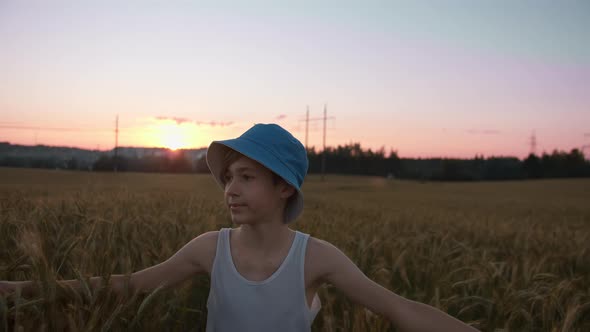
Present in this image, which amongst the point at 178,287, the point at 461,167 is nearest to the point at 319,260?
the point at 178,287

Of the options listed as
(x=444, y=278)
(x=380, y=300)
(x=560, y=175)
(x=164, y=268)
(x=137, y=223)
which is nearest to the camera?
(x=380, y=300)

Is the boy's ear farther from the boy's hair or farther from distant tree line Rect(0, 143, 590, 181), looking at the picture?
distant tree line Rect(0, 143, 590, 181)

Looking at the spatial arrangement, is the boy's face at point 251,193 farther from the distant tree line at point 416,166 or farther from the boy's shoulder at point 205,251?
the distant tree line at point 416,166

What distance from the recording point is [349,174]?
213 ft

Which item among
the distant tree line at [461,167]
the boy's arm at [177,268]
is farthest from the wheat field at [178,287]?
the distant tree line at [461,167]

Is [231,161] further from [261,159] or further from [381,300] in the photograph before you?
[381,300]

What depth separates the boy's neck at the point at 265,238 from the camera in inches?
62.8

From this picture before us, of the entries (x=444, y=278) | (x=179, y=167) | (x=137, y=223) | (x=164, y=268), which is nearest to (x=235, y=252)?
(x=164, y=268)

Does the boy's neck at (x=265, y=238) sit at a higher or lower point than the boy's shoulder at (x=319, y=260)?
higher

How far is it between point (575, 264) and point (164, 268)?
387 cm

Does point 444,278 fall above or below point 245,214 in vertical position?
below

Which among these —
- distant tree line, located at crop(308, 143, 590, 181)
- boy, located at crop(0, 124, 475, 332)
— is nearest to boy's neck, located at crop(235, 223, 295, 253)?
boy, located at crop(0, 124, 475, 332)

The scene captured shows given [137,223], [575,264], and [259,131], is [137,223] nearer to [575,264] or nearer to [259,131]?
[259,131]

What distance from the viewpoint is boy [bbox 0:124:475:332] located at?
4.94ft
